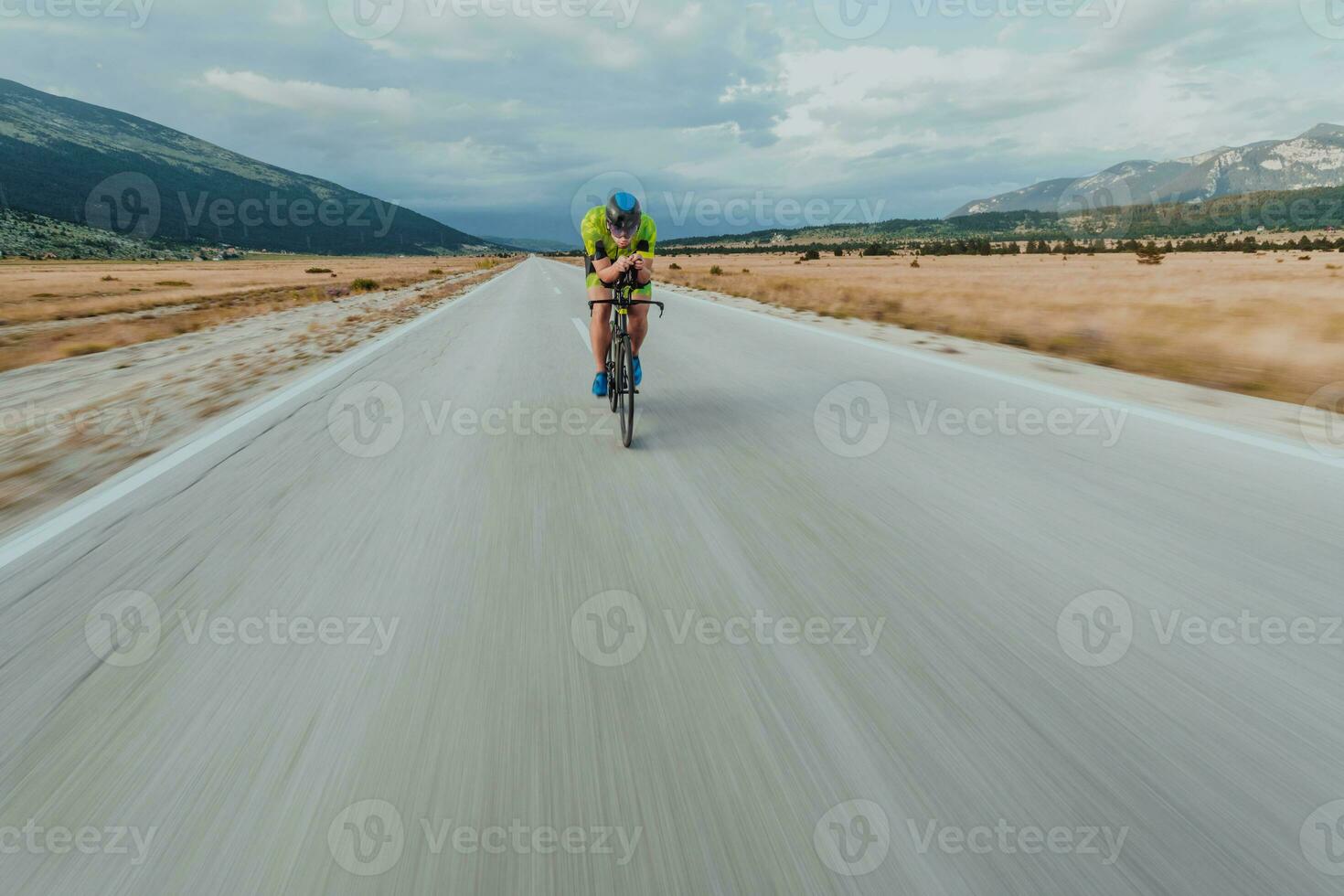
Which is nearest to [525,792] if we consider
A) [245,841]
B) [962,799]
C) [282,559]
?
[245,841]

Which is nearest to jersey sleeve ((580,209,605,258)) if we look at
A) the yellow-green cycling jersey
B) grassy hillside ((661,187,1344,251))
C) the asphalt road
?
the yellow-green cycling jersey

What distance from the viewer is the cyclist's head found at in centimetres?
529

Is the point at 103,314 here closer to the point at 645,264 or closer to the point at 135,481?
the point at 135,481

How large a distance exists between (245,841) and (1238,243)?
320 ft

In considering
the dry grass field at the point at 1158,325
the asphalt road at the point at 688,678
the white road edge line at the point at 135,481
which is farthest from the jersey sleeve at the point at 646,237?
the dry grass field at the point at 1158,325

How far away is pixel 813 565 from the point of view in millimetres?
3195

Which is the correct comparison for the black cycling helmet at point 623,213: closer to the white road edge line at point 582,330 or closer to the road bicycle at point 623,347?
the road bicycle at point 623,347

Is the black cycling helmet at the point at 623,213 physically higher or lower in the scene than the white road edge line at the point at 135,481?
higher

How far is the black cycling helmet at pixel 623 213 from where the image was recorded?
5.29m

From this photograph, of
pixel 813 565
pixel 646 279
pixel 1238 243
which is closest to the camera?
pixel 813 565

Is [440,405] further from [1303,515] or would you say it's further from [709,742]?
[1303,515]

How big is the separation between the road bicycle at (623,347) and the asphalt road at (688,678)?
80 cm

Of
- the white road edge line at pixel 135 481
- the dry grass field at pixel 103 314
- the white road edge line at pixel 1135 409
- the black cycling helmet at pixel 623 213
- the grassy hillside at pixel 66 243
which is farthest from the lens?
the grassy hillside at pixel 66 243

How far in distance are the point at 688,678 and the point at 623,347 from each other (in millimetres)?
3929
